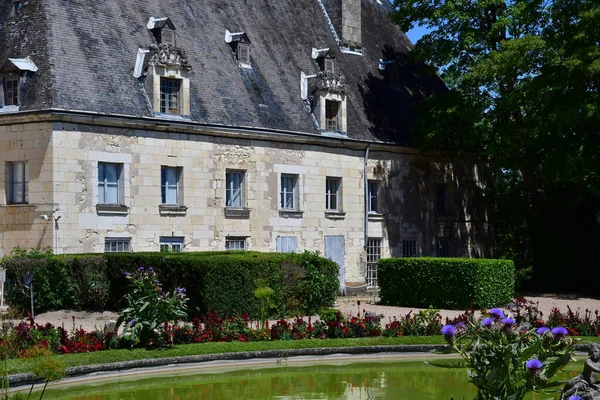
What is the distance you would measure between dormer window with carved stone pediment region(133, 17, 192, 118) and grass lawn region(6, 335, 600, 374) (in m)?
12.3

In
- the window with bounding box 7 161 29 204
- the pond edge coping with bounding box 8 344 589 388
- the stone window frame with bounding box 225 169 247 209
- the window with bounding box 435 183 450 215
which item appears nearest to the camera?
the pond edge coping with bounding box 8 344 589 388

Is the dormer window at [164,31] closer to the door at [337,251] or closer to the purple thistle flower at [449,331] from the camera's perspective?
the door at [337,251]

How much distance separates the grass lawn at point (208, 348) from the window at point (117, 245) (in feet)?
34.0

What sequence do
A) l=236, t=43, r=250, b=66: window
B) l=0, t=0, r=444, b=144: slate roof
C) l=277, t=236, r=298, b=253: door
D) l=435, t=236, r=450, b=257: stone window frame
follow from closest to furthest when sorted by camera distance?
→ l=0, t=0, r=444, b=144: slate roof < l=277, t=236, r=298, b=253: door < l=236, t=43, r=250, b=66: window < l=435, t=236, r=450, b=257: stone window frame

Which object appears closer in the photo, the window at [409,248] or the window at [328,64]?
the window at [328,64]

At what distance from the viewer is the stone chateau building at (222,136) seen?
2748 centimetres

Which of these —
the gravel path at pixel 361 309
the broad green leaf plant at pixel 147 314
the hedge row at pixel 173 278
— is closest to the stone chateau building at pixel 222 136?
the hedge row at pixel 173 278

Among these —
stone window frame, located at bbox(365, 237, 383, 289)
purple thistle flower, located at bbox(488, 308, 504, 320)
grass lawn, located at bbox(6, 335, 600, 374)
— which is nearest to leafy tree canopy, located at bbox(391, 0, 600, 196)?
stone window frame, located at bbox(365, 237, 383, 289)

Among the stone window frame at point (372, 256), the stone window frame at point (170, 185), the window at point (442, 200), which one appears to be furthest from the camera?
the window at point (442, 200)

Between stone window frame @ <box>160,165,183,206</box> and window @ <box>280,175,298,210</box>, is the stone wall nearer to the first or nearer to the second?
stone window frame @ <box>160,165,183,206</box>

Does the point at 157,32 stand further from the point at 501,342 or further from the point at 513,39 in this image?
the point at 501,342

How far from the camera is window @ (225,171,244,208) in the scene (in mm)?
31766

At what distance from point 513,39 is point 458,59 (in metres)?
3.02

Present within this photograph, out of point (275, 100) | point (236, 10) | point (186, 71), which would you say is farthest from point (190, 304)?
point (236, 10)
